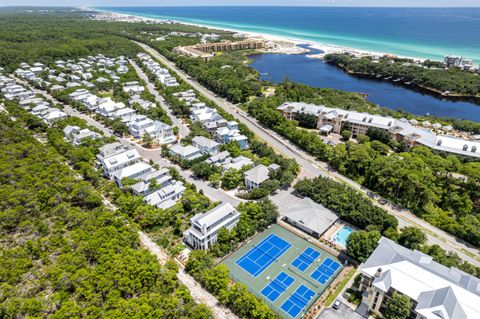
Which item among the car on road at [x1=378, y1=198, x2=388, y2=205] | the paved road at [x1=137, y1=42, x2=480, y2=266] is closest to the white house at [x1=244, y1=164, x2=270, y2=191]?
the paved road at [x1=137, y1=42, x2=480, y2=266]

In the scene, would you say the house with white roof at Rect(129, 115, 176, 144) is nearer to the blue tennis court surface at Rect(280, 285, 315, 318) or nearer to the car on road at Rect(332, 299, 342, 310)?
the blue tennis court surface at Rect(280, 285, 315, 318)

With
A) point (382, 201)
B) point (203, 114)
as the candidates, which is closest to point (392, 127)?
point (382, 201)

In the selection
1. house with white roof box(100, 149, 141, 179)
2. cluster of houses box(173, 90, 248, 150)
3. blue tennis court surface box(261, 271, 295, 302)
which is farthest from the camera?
cluster of houses box(173, 90, 248, 150)

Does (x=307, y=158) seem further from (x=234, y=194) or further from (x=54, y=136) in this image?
(x=54, y=136)

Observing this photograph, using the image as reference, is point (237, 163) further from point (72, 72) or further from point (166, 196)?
point (72, 72)

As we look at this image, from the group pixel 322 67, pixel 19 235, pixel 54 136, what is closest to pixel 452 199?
pixel 19 235

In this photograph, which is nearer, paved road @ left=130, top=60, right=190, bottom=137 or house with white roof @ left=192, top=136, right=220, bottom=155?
house with white roof @ left=192, top=136, right=220, bottom=155

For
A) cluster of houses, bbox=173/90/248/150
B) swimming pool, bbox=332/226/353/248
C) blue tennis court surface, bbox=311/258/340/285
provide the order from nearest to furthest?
blue tennis court surface, bbox=311/258/340/285, swimming pool, bbox=332/226/353/248, cluster of houses, bbox=173/90/248/150

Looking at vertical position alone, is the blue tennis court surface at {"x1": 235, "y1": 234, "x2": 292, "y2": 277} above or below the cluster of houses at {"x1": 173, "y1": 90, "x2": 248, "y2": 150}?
below
